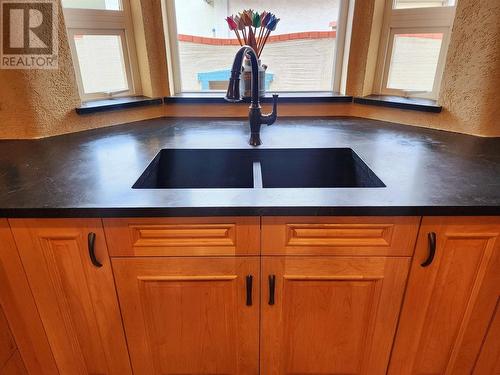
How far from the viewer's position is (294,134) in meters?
1.37

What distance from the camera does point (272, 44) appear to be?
166 centimetres

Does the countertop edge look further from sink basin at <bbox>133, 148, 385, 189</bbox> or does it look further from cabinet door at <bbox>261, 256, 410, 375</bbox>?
sink basin at <bbox>133, 148, 385, 189</bbox>

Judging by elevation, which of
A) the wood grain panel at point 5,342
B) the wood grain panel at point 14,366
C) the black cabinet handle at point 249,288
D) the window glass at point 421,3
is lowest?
the wood grain panel at point 14,366

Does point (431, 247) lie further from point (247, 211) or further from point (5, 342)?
point (5, 342)

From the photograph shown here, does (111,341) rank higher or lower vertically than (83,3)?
lower

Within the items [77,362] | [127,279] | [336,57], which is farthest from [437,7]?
[77,362]

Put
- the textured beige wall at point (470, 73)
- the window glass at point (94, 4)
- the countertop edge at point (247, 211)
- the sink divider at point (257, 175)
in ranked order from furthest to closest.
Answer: the window glass at point (94, 4) < the textured beige wall at point (470, 73) < the sink divider at point (257, 175) < the countertop edge at point (247, 211)

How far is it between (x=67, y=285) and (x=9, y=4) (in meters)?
1.12

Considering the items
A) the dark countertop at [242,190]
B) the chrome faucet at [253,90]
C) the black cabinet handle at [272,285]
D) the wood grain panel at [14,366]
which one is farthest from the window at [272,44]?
the wood grain panel at [14,366]

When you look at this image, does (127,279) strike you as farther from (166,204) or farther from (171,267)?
(166,204)

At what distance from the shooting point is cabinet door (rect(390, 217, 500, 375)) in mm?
809

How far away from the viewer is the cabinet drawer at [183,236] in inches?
31.2

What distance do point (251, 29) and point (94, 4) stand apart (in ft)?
2.46

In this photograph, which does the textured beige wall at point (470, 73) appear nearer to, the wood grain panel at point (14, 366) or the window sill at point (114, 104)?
the window sill at point (114, 104)
